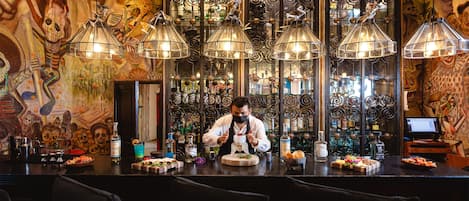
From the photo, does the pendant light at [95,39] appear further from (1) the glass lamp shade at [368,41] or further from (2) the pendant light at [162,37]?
(1) the glass lamp shade at [368,41]

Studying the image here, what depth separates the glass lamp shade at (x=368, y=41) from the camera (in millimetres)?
2875

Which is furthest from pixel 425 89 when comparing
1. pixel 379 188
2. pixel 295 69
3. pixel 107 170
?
pixel 107 170

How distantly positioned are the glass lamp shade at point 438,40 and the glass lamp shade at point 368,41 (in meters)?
0.19

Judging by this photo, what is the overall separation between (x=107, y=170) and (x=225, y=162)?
88 cm

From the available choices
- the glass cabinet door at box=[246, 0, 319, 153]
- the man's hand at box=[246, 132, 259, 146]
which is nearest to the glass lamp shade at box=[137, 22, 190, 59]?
the man's hand at box=[246, 132, 259, 146]

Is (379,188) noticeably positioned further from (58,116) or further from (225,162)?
(58,116)

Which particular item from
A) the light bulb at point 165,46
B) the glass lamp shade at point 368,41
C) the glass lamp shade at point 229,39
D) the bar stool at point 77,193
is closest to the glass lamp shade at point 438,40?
the glass lamp shade at point 368,41

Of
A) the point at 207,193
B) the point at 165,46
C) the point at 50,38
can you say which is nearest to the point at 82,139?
the point at 50,38

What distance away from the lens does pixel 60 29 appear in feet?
16.5

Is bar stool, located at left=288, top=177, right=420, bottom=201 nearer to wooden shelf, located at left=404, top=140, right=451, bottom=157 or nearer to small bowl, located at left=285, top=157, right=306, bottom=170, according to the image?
small bowl, located at left=285, top=157, right=306, bottom=170

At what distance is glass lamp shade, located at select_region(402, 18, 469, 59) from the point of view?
2.66m

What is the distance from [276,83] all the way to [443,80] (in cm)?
250

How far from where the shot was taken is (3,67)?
470 cm

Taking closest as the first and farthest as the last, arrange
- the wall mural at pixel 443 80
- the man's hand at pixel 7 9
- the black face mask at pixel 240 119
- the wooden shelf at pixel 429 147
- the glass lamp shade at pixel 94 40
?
1. the glass lamp shade at pixel 94 40
2. the black face mask at pixel 240 119
3. the wall mural at pixel 443 80
4. the wooden shelf at pixel 429 147
5. the man's hand at pixel 7 9
